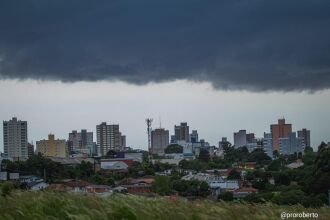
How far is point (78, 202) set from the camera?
1301 cm

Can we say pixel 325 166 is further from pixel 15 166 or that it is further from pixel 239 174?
pixel 15 166

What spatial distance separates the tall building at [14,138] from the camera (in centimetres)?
19225

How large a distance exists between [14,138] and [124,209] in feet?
614

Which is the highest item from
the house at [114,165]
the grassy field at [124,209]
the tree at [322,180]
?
the grassy field at [124,209]

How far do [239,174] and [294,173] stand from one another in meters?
22.0

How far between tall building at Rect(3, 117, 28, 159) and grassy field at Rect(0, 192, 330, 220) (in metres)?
182

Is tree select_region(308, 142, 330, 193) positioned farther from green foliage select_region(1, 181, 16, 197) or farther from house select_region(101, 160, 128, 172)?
house select_region(101, 160, 128, 172)

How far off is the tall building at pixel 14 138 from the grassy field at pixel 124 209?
182034 mm

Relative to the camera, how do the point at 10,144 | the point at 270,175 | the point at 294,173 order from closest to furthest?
the point at 294,173 < the point at 270,175 < the point at 10,144

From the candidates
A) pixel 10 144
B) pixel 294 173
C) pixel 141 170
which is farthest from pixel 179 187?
pixel 10 144

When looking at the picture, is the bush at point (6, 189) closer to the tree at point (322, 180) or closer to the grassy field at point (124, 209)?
the grassy field at point (124, 209)

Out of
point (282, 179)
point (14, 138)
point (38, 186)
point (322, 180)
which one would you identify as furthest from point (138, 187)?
point (14, 138)

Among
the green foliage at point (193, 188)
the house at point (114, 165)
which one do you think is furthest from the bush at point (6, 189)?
the house at point (114, 165)

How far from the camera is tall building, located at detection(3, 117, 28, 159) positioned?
631 ft
